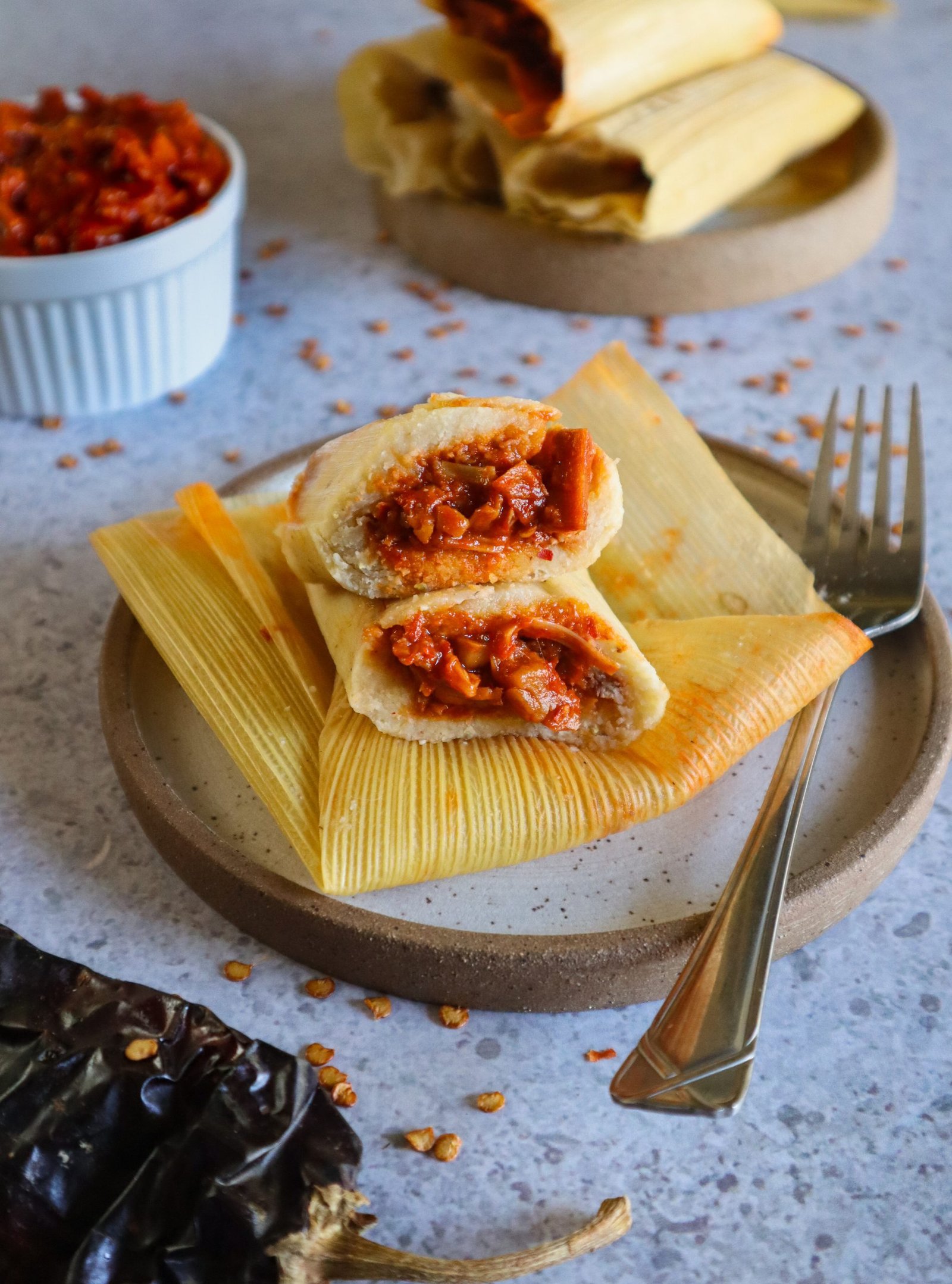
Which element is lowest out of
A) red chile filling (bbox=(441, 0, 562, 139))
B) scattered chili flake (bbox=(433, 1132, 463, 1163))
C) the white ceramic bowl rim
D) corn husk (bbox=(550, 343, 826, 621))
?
scattered chili flake (bbox=(433, 1132, 463, 1163))

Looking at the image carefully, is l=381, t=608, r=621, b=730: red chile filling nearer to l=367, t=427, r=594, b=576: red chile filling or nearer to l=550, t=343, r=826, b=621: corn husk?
l=367, t=427, r=594, b=576: red chile filling

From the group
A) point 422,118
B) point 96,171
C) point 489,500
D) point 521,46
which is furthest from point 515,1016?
point 422,118

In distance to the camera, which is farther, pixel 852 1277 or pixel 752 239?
pixel 752 239

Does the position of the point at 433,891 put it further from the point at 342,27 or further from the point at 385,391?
the point at 342,27

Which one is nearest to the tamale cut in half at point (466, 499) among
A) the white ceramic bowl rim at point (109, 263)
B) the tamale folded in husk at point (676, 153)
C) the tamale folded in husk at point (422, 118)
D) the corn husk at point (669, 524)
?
the corn husk at point (669, 524)

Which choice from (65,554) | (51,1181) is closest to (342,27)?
(65,554)

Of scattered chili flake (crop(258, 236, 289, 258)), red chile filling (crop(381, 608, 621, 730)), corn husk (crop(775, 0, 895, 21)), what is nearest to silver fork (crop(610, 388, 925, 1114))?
red chile filling (crop(381, 608, 621, 730))

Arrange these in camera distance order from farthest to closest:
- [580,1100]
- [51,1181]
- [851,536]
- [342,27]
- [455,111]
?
[342,27]
[455,111]
[851,536]
[580,1100]
[51,1181]
